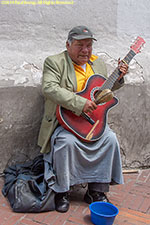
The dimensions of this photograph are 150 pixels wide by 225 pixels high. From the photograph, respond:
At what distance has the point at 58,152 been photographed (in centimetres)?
294

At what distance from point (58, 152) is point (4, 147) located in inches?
33.0

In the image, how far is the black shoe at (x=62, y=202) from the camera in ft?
9.81

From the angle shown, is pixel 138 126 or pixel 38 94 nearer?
pixel 38 94

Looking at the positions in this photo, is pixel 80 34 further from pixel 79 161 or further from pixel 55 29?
pixel 79 161

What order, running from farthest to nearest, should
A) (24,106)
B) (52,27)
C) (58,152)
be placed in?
(52,27)
(24,106)
(58,152)

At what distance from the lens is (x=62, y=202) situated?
3023 millimetres

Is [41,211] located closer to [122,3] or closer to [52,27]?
[52,27]

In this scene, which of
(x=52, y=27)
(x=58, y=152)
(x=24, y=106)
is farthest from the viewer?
(x=52, y=27)

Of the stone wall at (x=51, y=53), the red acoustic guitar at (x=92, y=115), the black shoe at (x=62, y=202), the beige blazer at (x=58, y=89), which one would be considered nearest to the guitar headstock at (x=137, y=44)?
the red acoustic guitar at (x=92, y=115)

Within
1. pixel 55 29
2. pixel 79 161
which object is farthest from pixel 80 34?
pixel 79 161

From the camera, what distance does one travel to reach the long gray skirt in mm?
2936

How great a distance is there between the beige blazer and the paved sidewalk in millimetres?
607

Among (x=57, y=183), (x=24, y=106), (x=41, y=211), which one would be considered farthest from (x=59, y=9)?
(x=41, y=211)

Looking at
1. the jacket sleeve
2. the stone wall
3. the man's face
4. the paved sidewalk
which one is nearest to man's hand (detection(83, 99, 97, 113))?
the jacket sleeve
